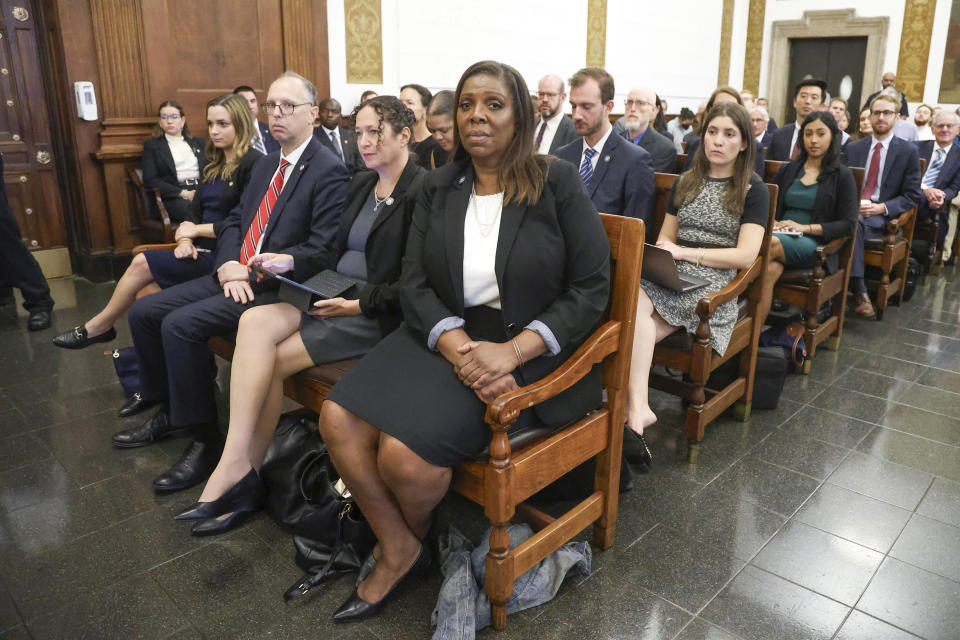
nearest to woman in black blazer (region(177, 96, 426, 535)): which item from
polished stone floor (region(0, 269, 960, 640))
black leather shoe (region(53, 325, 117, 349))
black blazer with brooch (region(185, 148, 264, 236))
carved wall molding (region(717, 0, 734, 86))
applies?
polished stone floor (region(0, 269, 960, 640))

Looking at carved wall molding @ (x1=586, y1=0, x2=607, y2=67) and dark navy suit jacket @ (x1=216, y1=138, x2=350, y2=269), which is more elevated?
carved wall molding @ (x1=586, y1=0, x2=607, y2=67)

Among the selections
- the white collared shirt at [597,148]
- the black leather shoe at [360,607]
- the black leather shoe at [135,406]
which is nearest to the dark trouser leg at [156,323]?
the black leather shoe at [135,406]

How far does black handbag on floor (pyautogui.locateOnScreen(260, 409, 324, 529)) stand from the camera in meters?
2.45

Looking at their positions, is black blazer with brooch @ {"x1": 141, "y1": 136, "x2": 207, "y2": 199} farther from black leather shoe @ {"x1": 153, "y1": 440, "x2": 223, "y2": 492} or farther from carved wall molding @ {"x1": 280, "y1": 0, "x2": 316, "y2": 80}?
black leather shoe @ {"x1": 153, "y1": 440, "x2": 223, "y2": 492}

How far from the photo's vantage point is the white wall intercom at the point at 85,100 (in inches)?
215

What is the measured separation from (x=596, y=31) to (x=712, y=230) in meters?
7.46

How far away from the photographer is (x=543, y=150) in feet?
17.1

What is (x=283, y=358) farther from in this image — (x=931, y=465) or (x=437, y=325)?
(x=931, y=465)

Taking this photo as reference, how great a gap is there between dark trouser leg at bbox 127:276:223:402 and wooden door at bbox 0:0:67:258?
11.6 ft

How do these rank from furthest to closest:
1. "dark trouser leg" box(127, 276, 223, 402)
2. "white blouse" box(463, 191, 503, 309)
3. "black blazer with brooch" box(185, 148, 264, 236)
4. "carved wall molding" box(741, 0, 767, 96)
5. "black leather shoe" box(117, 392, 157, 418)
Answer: "carved wall molding" box(741, 0, 767, 96)
"black blazer with brooch" box(185, 148, 264, 236)
"black leather shoe" box(117, 392, 157, 418)
"dark trouser leg" box(127, 276, 223, 402)
"white blouse" box(463, 191, 503, 309)

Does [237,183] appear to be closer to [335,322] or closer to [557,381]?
[335,322]

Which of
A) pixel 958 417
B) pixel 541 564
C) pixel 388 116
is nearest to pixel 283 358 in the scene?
pixel 388 116

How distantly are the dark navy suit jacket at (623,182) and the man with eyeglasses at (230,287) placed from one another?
3.75 ft

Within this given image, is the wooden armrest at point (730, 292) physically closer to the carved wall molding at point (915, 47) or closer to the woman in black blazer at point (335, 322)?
the woman in black blazer at point (335, 322)
